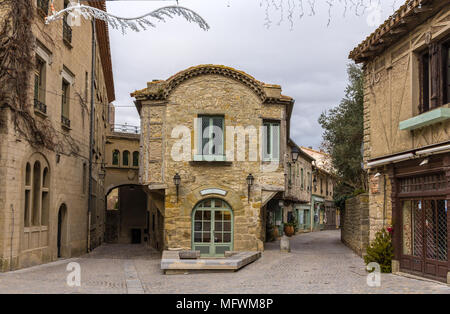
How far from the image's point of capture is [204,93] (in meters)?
18.2

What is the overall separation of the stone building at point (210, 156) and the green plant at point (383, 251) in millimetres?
5902

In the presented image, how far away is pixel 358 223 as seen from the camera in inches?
737

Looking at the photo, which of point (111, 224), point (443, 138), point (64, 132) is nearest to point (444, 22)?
point (443, 138)

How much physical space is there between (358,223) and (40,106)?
38.3ft

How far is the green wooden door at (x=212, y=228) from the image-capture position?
17.9 meters

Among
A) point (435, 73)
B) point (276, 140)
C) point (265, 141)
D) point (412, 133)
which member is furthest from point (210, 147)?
point (435, 73)

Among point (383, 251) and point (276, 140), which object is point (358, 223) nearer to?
point (276, 140)

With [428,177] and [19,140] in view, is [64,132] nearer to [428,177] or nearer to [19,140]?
[19,140]

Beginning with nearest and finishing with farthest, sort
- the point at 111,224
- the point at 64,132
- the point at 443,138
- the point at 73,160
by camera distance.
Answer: the point at 443,138
the point at 64,132
the point at 73,160
the point at 111,224

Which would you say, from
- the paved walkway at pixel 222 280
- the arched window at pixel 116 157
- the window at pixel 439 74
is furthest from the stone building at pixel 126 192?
the window at pixel 439 74

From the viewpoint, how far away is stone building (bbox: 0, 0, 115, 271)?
12.7 meters

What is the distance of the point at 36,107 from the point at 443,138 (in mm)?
10620

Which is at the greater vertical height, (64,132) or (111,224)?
(64,132)

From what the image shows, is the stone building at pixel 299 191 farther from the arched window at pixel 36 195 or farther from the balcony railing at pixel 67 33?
the arched window at pixel 36 195
